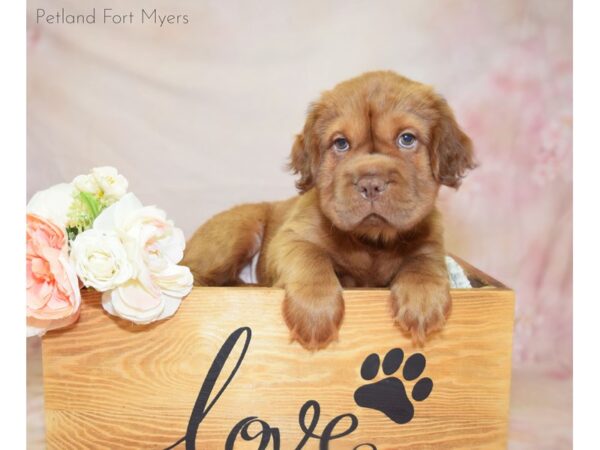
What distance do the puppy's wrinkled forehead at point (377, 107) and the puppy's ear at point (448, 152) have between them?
0.20 ft

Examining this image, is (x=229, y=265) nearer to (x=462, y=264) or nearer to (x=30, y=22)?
(x=462, y=264)

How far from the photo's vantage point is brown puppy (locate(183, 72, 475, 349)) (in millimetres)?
3092

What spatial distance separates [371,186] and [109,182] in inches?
49.9

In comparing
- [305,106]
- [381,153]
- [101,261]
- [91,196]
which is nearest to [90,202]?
[91,196]

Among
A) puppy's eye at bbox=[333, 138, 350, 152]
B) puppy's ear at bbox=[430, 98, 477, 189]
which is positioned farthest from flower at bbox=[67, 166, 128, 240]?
puppy's ear at bbox=[430, 98, 477, 189]

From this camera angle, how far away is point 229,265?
13.9ft

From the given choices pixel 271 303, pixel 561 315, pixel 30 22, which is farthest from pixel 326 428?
pixel 30 22

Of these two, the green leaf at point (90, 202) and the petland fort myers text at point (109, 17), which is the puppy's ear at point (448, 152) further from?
the petland fort myers text at point (109, 17)

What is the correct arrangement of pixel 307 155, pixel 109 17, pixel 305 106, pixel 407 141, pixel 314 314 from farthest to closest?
pixel 305 106
pixel 109 17
pixel 307 155
pixel 407 141
pixel 314 314

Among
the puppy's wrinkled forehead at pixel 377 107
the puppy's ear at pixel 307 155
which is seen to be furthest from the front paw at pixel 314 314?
the puppy's wrinkled forehead at pixel 377 107

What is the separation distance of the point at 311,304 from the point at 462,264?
1.73 meters

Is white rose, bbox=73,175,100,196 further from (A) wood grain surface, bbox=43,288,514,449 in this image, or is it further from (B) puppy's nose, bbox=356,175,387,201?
(B) puppy's nose, bbox=356,175,387,201

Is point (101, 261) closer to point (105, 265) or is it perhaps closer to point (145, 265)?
point (105, 265)

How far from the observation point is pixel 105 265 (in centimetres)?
294
